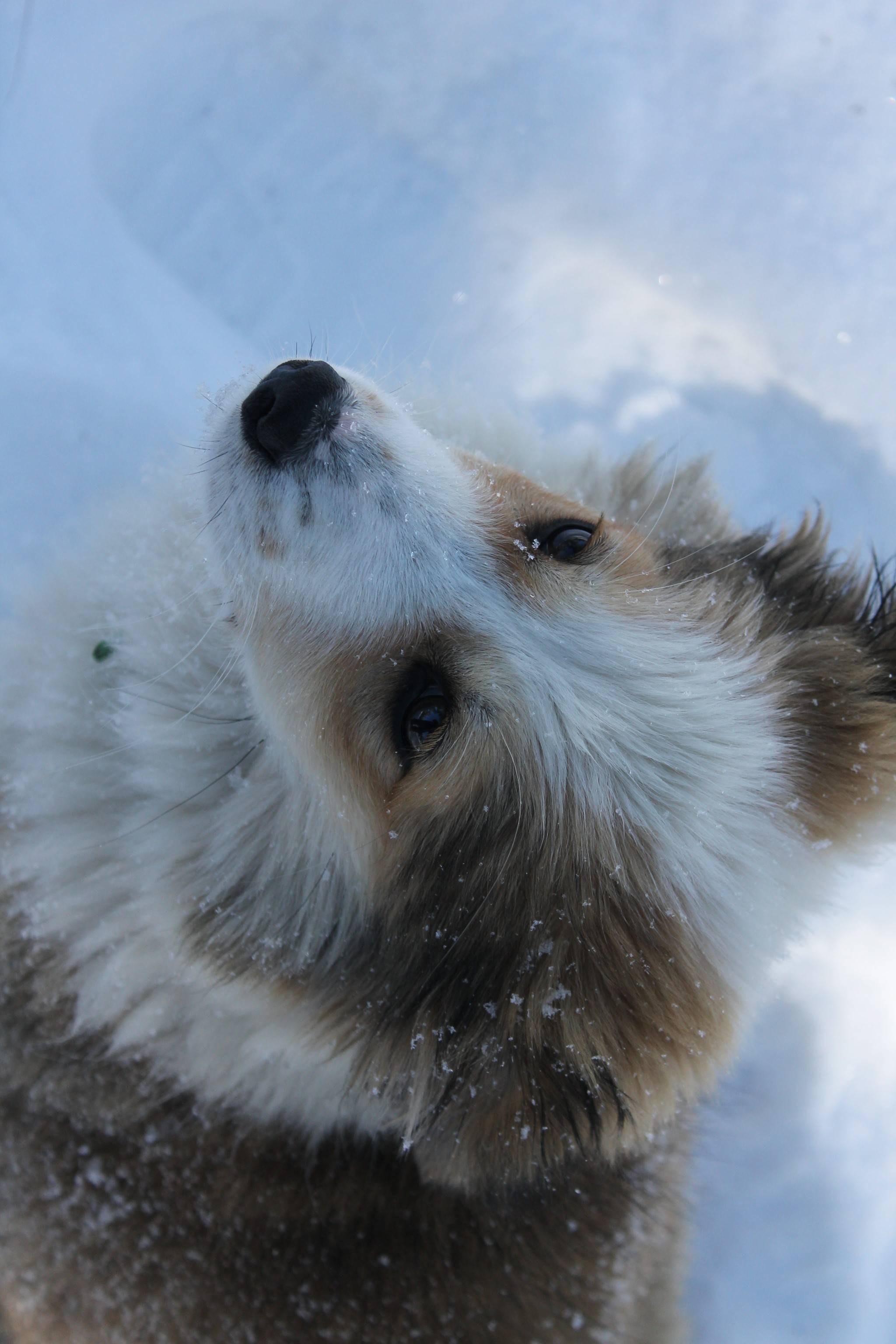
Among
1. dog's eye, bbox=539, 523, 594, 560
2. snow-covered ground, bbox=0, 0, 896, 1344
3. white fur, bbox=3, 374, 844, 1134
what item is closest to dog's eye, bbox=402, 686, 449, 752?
white fur, bbox=3, 374, 844, 1134

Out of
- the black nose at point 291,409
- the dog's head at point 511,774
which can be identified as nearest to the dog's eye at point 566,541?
the dog's head at point 511,774

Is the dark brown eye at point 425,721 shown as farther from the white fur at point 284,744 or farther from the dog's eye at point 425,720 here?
the white fur at point 284,744

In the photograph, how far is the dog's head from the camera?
5.23 ft

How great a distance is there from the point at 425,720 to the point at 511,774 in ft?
0.60

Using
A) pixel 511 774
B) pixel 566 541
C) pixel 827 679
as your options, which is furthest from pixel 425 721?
pixel 827 679

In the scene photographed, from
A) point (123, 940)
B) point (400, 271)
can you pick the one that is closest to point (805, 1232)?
point (123, 940)

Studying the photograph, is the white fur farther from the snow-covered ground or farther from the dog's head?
the snow-covered ground

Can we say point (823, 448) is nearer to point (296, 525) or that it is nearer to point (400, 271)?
point (400, 271)

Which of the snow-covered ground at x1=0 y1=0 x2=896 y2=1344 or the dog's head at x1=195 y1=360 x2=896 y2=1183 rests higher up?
the snow-covered ground at x1=0 y1=0 x2=896 y2=1344

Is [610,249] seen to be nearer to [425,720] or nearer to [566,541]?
[566,541]

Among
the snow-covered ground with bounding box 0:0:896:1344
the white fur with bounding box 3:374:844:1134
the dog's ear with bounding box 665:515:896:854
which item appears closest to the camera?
the white fur with bounding box 3:374:844:1134

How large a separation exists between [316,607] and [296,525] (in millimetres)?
151

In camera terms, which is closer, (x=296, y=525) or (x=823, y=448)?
(x=296, y=525)

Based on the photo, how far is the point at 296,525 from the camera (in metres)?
1.62
